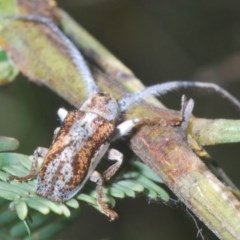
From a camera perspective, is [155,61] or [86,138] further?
[155,61]

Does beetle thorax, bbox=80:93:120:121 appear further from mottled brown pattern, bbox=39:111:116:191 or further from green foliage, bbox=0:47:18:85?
green foliage, bbox=0:47:18:85

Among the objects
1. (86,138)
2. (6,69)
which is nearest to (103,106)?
(86,138)

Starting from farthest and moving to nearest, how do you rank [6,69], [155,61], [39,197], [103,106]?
1. [155,61]
2. [6,69]
3. [103,106]
4. [39,197]

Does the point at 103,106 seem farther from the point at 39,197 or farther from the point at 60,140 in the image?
the point at 39,197

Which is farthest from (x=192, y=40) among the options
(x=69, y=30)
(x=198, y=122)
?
(x=198, y=122)

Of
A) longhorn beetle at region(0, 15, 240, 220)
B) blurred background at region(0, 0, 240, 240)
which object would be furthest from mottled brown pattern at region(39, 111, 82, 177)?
blurred background at region(0, 0, 240, 240)

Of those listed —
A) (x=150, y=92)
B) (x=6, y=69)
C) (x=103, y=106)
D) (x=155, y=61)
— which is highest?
(x=150, y=92)
